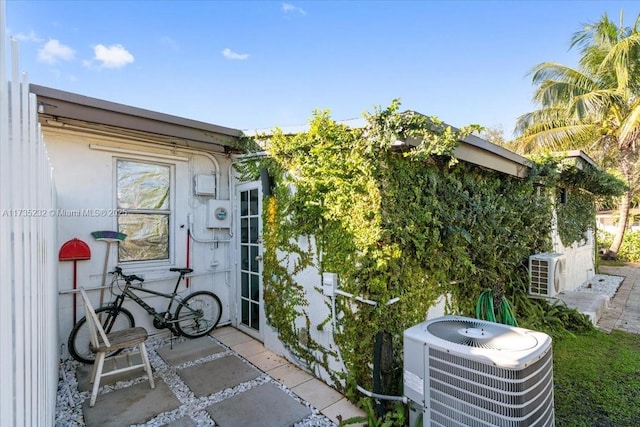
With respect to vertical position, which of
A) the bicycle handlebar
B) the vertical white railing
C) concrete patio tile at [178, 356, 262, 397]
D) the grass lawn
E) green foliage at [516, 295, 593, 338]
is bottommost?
the grass lawn

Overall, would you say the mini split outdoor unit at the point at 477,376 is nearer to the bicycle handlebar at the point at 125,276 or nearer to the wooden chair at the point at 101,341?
the wooden chair at the point at 101,341

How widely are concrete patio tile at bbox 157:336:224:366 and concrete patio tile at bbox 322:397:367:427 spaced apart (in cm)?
202

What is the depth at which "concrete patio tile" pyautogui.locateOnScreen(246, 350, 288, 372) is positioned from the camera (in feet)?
12.9

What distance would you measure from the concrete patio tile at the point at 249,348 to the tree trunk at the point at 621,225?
1502 cm

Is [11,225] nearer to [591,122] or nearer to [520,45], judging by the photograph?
[520,45]

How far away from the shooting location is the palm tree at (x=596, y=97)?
9.49 m

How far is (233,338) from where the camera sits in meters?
4.81

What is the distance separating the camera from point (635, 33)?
918 centimetres

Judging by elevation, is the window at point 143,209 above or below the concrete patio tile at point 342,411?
above

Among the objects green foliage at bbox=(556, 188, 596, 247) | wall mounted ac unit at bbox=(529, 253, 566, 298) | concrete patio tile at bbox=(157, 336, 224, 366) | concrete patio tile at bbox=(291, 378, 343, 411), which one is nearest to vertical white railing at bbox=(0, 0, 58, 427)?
concrete patio tile at bbox=(291, 378, 343, 411)

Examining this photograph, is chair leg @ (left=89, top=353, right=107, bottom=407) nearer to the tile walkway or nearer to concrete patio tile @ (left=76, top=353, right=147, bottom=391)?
the tile walkway

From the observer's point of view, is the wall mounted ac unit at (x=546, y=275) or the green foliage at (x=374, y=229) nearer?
the green foliage at (x=374, y=229)

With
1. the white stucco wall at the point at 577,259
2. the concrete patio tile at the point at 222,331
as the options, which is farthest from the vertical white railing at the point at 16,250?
the white stucco wall at the point at 577,259

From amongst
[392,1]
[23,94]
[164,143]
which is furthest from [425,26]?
[23,94]
